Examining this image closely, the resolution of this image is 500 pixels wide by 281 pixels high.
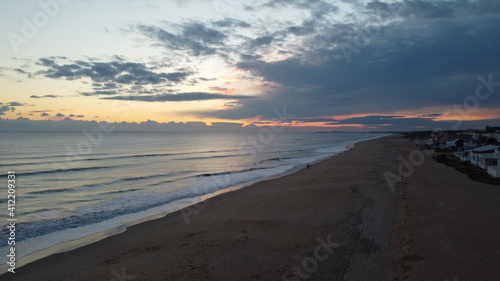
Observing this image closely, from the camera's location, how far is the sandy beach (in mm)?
8750

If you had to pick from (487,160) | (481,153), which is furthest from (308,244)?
Result: (481,153)

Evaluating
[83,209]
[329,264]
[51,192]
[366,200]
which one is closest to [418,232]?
[329,264]

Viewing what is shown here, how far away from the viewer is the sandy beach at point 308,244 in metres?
8.75

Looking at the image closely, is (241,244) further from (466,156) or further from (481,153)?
(466,156)

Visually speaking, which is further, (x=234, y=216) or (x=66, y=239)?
(x=234, y=216)

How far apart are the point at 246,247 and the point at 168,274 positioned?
2933 millimetres

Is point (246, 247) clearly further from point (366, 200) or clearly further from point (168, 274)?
point (366, 200)

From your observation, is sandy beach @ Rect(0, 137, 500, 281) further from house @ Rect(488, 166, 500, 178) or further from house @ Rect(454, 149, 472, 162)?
house @ Rect(454, 149, 472, 162)

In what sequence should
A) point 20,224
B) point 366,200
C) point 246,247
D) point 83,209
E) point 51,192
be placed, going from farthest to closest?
point 51,192 < point 83,209 < point 366,200 < point 20,224 < point 246,247

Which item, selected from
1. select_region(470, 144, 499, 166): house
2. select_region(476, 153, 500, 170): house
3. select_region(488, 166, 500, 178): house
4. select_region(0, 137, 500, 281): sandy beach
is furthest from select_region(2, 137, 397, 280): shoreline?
select_region(470, 144, 499, 166): house

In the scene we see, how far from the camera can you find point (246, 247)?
1052 cm

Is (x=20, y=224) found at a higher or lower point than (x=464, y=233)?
lower

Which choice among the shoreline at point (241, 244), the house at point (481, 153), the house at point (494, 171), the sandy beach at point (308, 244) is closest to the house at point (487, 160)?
the house at point (481, 153)

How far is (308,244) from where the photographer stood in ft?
35.9
